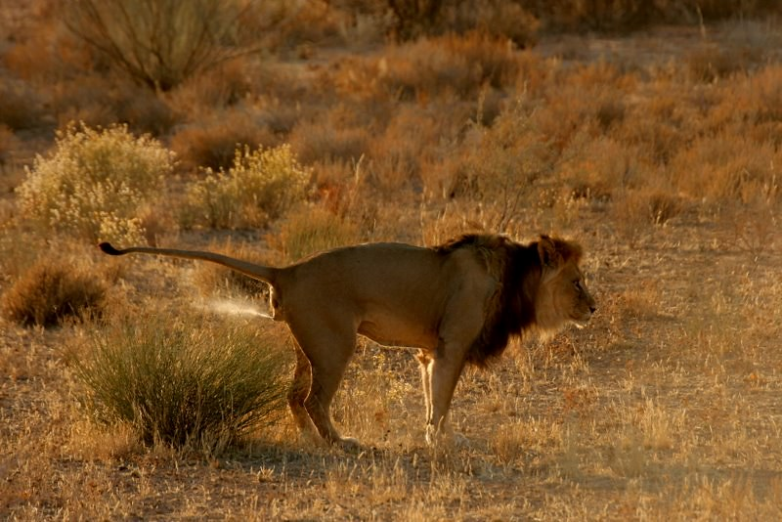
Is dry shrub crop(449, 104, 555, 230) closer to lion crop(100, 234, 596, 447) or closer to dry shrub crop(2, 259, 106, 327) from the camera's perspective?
dry shrub crop(2, 259, 106, 327)

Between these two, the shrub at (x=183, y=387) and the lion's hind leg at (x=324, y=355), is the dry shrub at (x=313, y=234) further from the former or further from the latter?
the lion's hind leg at (x=324, y=355)

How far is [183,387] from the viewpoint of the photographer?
7.91 metres

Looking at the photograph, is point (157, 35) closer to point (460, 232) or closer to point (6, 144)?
point (6, 144)

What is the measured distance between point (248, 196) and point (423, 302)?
7600 millimetres

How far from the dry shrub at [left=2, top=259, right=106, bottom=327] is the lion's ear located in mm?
4519

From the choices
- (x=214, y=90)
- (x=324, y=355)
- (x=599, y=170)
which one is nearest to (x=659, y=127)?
(x=599, y=170)

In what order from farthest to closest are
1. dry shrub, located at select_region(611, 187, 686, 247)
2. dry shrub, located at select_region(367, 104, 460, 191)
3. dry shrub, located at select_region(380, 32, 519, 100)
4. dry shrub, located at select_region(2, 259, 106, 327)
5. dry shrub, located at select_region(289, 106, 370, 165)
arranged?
dry shrub, located at select_region(380, 32, 519, 100) → dry shrub, located at select_region(289, 106, 370, 165) → dry shrub, located at select_region(367, 104, 460, 191) → dry shrub, located at select_region(611, 187, 686, 247) → dry shrub, located at select_region(2, 259, 106, 327)

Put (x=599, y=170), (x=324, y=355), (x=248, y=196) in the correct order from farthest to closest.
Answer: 1. (x=599, y=170)
2. (x=248, y=196)
3. (x=324, y=355)

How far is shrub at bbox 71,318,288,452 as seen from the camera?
7.90 meters

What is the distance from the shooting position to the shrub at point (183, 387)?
25.9ft

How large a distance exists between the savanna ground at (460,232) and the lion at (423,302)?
39 centimetres

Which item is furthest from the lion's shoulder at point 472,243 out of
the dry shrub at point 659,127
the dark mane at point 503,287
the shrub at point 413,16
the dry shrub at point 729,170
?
the shrub at point 413,16

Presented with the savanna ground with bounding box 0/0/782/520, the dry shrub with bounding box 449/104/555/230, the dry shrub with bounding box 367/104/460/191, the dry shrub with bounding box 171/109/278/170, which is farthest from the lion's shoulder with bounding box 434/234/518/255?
the dry shrub with bounding box 171/109/278/170

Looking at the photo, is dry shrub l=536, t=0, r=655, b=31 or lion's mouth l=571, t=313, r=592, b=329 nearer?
lion's mouth l=571, t=313, r=592, b=329
